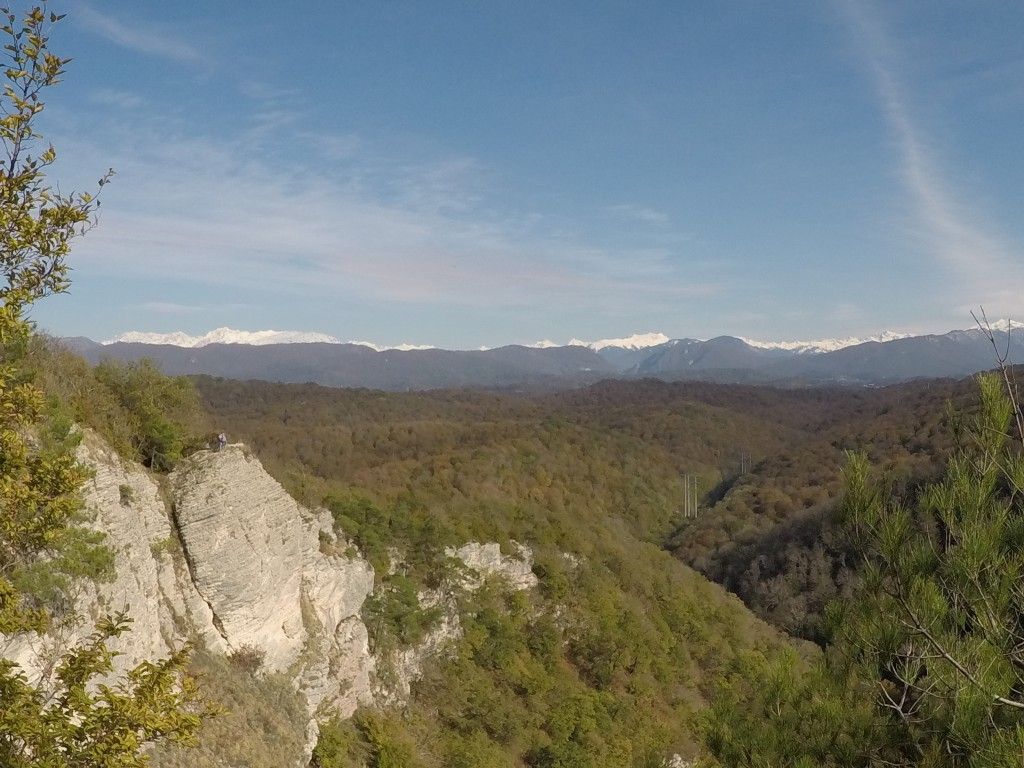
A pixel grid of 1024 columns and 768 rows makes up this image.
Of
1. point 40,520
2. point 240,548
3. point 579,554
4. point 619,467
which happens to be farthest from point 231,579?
point 619,467

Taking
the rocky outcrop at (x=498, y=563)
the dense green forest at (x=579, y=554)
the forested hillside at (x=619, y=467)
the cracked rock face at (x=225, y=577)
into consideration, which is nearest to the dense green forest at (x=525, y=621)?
the dense green forest at (x=579, y=554)

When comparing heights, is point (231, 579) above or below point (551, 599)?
above

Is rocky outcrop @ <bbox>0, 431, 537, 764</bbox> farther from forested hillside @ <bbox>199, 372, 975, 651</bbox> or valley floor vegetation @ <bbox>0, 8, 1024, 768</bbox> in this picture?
forested hillside @ <bbox>199, 372, 975, 651</bbox>

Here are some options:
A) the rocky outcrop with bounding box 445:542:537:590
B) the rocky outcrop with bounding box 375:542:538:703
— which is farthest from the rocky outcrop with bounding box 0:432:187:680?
the rocky outcrop with bounding box 445:542:537:590

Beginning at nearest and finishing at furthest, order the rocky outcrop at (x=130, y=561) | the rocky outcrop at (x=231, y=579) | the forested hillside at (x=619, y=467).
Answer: the rocky outcrop at (x=130, y=561) < the rocky outcrop at (x=231, y=579) < the forested hillside at (x=619, y=467)

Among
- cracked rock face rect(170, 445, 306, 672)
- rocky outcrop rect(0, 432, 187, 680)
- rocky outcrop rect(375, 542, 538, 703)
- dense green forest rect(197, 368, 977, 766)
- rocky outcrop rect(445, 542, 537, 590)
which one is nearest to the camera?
rocky outcrop rect(0, 432, 187, 680)

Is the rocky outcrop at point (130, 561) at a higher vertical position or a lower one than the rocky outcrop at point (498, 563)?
higher

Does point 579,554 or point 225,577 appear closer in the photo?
point 225,577

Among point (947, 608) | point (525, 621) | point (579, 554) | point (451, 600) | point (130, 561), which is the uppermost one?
point (947, 608)

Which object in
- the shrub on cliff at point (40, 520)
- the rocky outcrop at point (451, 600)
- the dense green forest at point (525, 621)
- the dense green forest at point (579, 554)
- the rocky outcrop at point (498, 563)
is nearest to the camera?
the shrub on cliff at point (40, 520)

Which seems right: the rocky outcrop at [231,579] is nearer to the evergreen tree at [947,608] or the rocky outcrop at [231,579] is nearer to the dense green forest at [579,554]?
the dense green forest at [579,554]

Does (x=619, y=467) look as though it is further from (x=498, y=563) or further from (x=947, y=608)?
(x=947, y=608)
